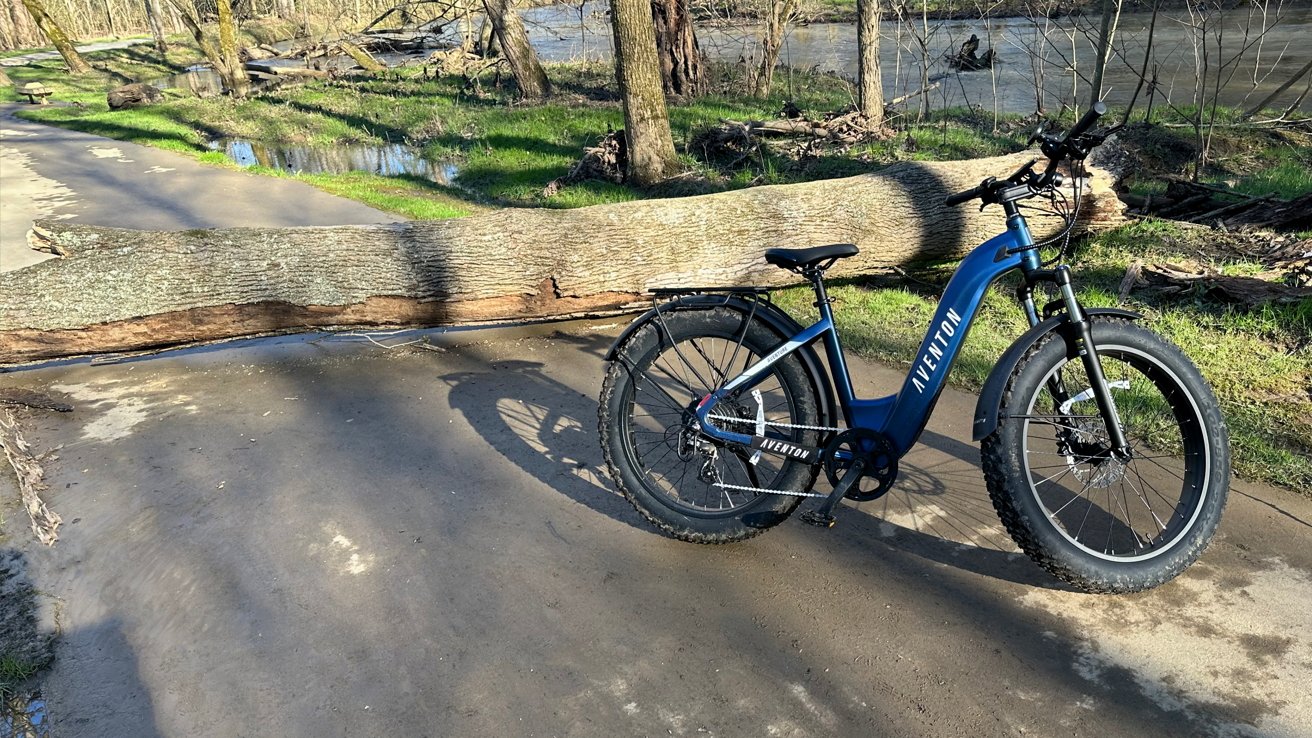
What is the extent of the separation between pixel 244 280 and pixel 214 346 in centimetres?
92

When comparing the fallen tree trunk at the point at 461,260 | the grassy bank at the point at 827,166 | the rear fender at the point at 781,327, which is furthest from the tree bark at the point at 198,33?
the rear fender at the point at 781,327

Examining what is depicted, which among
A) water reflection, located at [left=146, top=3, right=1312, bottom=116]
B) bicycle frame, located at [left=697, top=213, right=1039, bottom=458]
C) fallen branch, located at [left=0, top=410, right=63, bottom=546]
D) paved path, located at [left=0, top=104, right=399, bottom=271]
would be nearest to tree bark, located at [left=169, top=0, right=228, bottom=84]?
water reflection, located at [left=146, top=3, right=1312, bottom=116]

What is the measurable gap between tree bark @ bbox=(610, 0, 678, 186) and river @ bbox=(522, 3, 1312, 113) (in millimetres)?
3844

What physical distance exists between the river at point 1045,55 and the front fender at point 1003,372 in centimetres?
842

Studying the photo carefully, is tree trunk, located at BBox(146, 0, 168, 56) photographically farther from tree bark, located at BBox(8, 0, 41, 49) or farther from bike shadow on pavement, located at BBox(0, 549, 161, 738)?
bike shadow on pavement, located at BBox(0, 549, 161, 738)

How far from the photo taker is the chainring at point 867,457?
11.0ft

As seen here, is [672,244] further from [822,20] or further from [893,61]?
[822,20]

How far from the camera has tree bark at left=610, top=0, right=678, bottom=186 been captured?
8.88 metres

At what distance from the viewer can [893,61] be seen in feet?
64.3

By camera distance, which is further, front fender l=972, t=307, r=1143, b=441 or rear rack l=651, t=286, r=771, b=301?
rear rack l=651, t=286, r=771, b=301

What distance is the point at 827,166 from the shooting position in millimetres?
9531

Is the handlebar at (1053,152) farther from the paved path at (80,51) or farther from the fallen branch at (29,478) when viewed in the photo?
the paved path at (80,51)

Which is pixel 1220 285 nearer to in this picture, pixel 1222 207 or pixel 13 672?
pixel 1222 207

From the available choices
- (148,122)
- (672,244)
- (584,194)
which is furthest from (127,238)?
(148,122)
